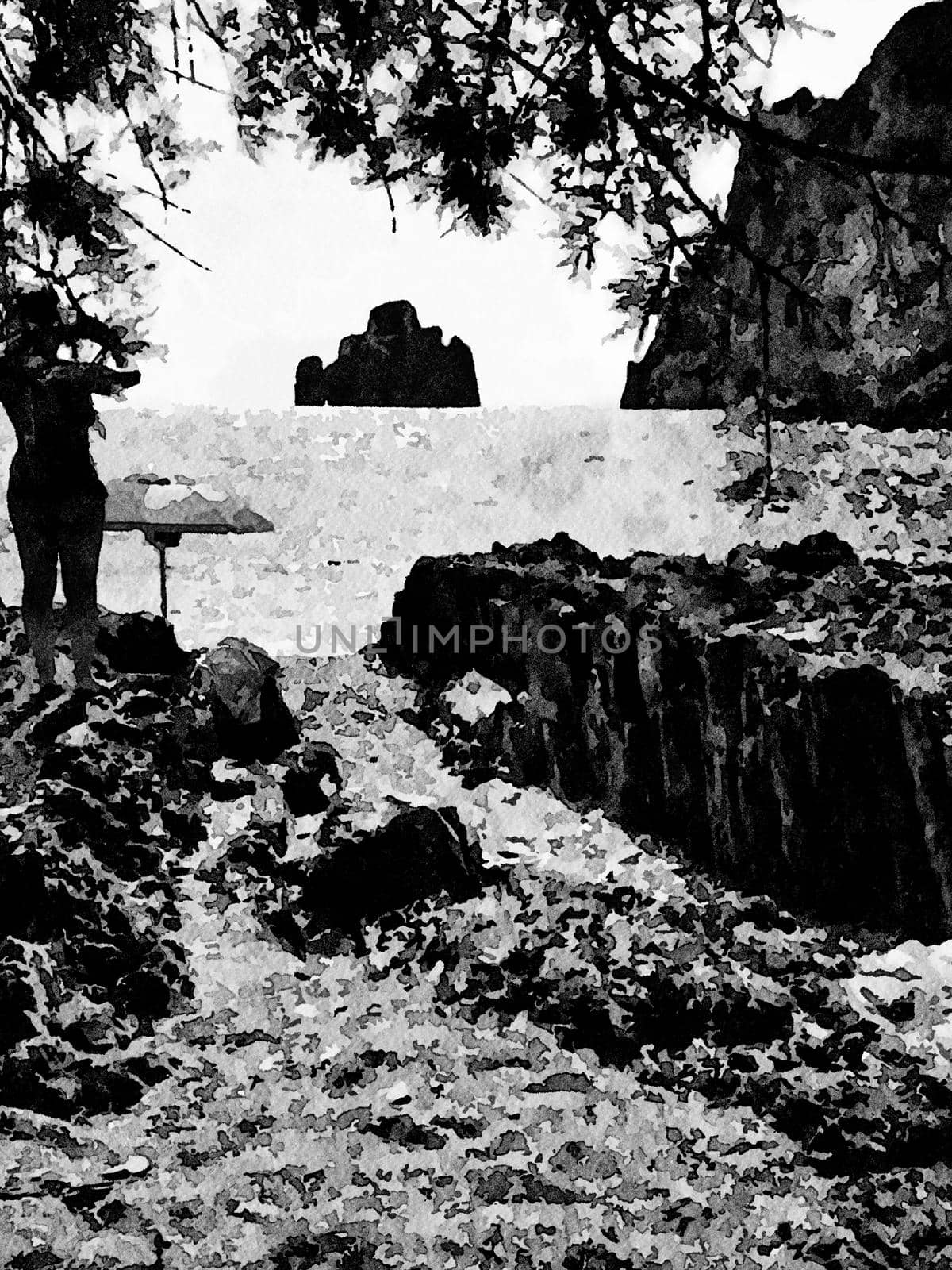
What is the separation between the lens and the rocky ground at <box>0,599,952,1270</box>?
4.70 m

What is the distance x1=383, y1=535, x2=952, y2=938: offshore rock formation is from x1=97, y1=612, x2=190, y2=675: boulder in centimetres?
181

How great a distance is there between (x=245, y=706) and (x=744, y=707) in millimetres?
3146

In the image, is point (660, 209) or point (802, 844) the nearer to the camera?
point (660, 209)

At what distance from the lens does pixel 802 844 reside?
266 inches

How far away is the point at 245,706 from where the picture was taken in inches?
315

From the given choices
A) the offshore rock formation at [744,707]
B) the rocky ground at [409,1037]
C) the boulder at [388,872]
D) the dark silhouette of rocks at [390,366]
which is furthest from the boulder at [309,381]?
the boulder at [388,872]

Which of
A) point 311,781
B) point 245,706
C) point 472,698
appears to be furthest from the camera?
point 472,698

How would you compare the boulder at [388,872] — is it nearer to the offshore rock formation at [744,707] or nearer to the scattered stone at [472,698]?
the offshore rock formation at [744,707]

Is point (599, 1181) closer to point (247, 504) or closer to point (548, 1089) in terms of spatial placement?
point (548, 1089)

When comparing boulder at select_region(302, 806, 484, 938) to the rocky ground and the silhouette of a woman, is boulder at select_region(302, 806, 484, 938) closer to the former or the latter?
the rocky ground

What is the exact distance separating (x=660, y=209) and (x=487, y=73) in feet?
1.96

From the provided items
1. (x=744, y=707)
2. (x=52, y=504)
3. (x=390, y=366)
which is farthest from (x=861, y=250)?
(x=52, y=504)

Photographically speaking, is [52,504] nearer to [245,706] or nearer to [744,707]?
[245,706]

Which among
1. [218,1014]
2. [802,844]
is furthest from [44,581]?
[802,844]
